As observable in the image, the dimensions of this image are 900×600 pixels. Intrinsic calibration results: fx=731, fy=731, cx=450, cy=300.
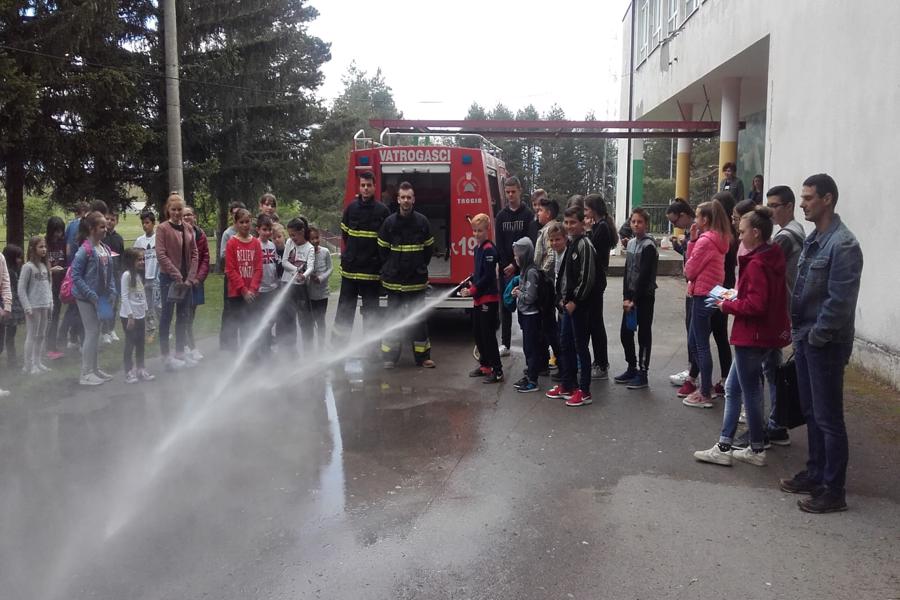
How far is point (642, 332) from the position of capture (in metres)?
7.47

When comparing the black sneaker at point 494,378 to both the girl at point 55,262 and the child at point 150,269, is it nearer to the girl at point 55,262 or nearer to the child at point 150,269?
the child at point 150,269

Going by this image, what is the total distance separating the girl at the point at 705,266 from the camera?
654 centimetres

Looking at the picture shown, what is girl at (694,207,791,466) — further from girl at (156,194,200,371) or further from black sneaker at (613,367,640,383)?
girl at (156,194,200,371)

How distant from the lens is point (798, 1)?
1080 cm

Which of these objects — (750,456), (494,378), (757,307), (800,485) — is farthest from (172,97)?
(800,485)

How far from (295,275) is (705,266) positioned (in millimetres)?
4558

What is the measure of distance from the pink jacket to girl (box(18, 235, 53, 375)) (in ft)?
22.4

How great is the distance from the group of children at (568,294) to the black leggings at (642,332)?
10mm

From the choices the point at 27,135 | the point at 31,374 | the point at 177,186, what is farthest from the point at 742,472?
the point at 27,135

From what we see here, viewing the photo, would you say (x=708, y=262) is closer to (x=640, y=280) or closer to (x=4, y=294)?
(x=640, y=280)

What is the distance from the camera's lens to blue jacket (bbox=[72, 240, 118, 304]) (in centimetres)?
740

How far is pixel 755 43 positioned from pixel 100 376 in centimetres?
1174

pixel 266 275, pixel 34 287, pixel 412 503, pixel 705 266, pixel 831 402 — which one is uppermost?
pixel 705 266

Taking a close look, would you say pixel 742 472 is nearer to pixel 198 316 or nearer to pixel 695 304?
pixel 695 304
